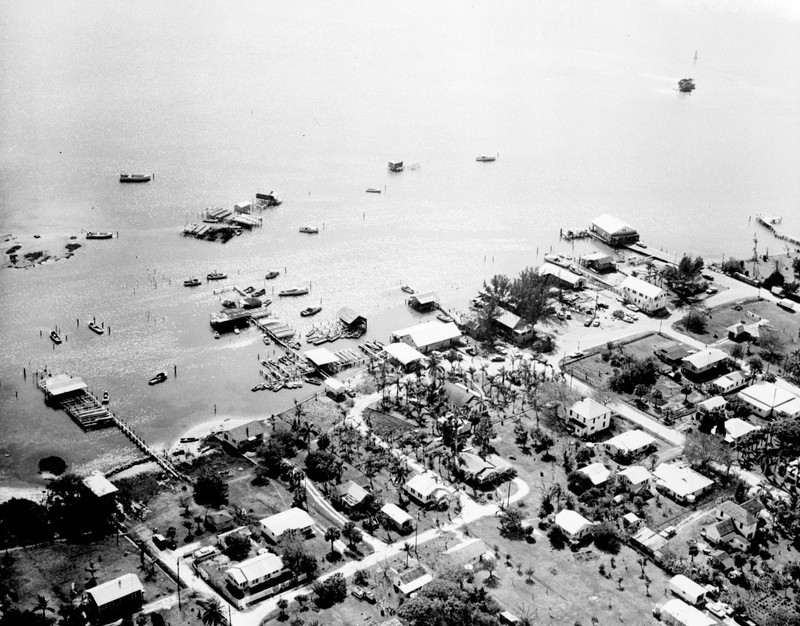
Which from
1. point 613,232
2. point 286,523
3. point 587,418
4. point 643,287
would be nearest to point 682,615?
point 587,418

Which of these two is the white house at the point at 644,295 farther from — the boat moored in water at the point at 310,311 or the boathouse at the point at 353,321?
the boat moored in water at the point at 310,311

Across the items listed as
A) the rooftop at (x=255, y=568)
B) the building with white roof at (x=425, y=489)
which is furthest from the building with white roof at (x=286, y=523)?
the building with white roof at (x=425, y=489)

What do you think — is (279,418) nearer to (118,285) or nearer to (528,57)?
(118,285)

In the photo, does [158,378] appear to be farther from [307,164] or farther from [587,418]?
[307,164]

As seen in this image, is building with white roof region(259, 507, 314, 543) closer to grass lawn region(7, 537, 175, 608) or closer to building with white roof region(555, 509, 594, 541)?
grass lawn region(7, 537, 175, 608)

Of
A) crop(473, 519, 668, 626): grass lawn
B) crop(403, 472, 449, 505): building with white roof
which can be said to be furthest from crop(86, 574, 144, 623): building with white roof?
crop(473, 519, 668, 626): grass lawn

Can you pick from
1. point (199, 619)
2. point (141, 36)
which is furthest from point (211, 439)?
point (141, 36)
